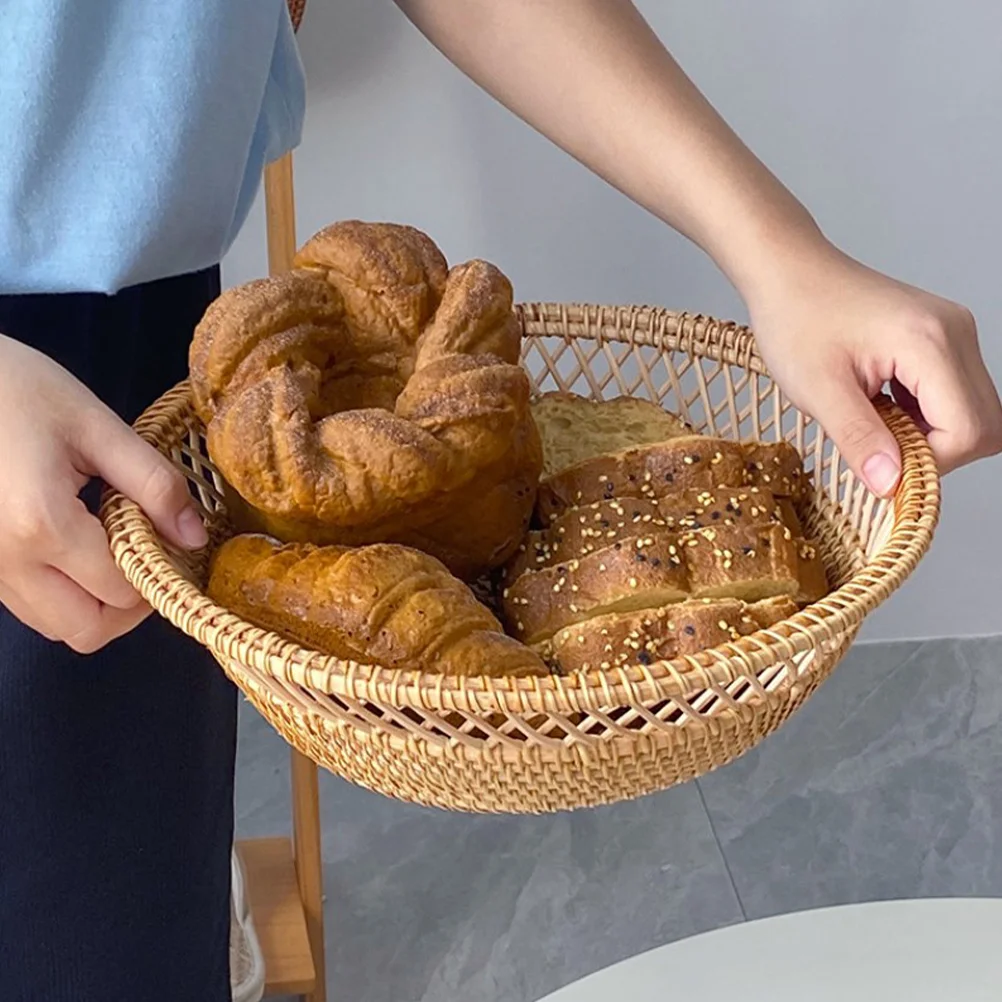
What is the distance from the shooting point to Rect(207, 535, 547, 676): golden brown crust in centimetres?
57

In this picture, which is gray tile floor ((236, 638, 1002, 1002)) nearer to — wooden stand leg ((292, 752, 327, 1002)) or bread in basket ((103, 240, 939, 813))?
wooden stand leg ((292, 752, 327, 1002))

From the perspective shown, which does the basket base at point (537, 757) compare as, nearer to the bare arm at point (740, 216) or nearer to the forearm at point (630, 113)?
the bare arm at point (740, 216)

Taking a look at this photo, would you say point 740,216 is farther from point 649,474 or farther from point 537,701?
point 537,701

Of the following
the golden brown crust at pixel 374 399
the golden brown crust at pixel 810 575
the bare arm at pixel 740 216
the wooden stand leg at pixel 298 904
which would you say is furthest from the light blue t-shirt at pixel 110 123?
the wooden stand leg at pixel 298 904

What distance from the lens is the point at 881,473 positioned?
633mm

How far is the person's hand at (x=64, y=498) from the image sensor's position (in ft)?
1.82

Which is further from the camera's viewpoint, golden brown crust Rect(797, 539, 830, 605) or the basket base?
golden brown crust Rect(797, 539, 830, 605)

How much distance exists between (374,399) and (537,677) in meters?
0.24

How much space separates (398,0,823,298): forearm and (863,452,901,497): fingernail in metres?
0.13

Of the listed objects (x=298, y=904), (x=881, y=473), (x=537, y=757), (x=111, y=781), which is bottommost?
(x=298, y=904)

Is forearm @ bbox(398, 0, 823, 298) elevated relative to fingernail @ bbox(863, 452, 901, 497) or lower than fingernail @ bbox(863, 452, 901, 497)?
elevated

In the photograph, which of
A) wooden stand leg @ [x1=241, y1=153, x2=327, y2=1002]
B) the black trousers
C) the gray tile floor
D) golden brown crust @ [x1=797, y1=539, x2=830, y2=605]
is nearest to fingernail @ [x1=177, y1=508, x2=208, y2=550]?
the black trousers

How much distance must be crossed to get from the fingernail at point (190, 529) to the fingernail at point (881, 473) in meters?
0.32

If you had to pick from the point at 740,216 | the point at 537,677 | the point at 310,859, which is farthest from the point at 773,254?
the point at 310,859
